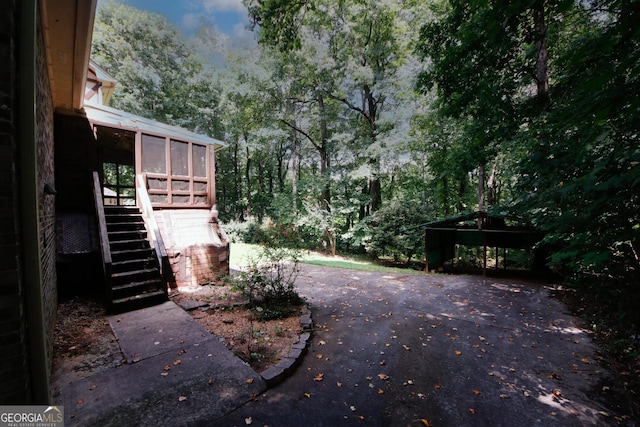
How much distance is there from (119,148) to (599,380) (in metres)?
12.5

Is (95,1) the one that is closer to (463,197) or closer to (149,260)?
(149,260)

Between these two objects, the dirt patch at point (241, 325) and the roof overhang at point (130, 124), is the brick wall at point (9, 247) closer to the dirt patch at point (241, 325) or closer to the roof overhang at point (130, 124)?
the dirt patch at point (241, 325)

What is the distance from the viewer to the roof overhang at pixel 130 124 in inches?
259

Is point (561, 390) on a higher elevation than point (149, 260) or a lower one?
lower

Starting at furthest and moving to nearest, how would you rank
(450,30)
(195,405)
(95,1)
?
1. (450,30)
2. (95,1)
3. (195,405)

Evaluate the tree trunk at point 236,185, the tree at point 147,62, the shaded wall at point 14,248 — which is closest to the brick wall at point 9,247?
the shaded wall at point 14,248

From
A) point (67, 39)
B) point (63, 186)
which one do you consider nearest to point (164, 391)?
point (67, 39)

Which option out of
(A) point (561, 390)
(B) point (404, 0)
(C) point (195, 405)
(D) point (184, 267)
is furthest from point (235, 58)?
(A) point (561, 390)

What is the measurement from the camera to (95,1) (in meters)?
2.78

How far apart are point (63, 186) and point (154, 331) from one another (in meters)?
4.66

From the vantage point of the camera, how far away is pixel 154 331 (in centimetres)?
396

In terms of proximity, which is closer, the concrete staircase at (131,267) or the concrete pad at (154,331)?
the concrete pad at (154,331)
